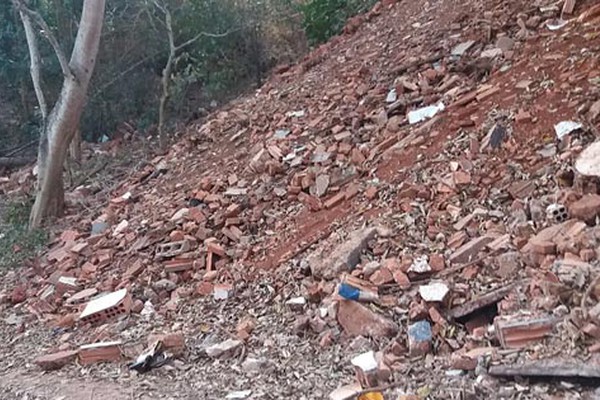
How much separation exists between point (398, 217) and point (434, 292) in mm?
824

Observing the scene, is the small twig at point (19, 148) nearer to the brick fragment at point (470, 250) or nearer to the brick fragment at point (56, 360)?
the brick fragment at point (56, 360)

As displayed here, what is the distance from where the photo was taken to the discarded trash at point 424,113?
5.01m

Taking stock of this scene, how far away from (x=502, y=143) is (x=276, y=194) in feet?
5.48

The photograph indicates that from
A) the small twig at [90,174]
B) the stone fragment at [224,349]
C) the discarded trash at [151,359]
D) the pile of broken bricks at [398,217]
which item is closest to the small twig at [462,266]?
the pile of broken bricks at [398,217]

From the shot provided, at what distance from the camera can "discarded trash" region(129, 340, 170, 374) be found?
374 centimetres

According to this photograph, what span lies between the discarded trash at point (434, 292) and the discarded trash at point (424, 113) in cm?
181

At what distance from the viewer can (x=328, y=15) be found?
8500mm

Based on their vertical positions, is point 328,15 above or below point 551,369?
above

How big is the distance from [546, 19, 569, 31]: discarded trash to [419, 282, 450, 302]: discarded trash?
2.56 meters

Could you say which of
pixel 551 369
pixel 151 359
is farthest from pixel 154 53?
pixel 551 369

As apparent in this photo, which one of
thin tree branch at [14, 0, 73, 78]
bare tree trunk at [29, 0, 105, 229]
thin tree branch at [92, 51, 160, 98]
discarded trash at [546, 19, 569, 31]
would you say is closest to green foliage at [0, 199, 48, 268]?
bare tree trunk at [29, 0, 105, 229]

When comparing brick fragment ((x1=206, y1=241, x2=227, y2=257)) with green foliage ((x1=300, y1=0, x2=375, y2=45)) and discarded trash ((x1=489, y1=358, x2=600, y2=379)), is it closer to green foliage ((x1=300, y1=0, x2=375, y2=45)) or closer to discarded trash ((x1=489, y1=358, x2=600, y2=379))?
discarded trash ((x1=489, y1=358, x2=600, y2=379))

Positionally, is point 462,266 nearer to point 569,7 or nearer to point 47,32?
point 569,7

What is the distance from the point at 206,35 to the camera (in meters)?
8.76
